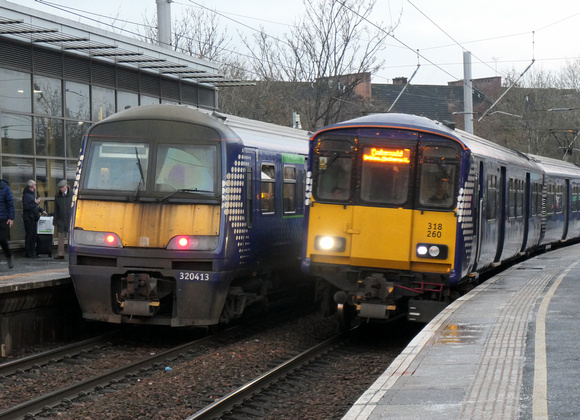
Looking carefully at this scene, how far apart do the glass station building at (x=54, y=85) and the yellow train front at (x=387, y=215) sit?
7.92 m

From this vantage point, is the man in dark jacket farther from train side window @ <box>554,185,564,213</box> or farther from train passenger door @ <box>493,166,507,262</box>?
train side window @ <box>554,185,564,213</box>

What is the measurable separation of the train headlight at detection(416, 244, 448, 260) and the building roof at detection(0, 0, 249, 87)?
9.31 m

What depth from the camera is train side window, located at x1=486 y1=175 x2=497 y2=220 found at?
14213mm

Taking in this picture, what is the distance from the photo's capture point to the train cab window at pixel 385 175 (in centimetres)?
1206

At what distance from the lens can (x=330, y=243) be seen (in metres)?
12.2

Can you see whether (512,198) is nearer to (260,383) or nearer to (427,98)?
(260,383)

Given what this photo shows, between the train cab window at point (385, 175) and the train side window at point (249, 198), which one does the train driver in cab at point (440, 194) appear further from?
the train side window at point (249, 198)

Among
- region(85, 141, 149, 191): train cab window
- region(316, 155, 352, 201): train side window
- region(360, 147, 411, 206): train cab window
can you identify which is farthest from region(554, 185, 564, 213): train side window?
region(85, 141, 149, 191): train cab window

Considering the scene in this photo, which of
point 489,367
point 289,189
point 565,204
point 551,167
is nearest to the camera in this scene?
point 489,367

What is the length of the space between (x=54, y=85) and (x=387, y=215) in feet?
35.4

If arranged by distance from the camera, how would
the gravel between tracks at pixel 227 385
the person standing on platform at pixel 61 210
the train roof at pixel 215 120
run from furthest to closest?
the person standing on platform at pixel 61 210
the train roof at pixel 215 120
the gravel between tracks at pixel 227 385

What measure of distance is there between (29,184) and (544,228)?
544 inches

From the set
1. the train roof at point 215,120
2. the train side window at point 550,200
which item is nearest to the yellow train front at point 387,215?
the train roof at point 215,120

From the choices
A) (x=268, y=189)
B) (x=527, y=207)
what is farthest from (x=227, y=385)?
(x=527, y=207)
